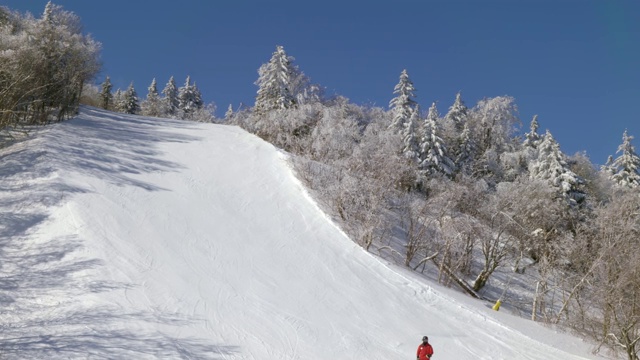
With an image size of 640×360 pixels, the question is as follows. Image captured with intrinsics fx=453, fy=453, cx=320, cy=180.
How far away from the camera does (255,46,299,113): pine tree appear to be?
40403mm

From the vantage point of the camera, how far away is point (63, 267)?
41.4ft

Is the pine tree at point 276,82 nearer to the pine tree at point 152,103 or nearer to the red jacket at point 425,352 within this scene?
the pine tree at point 152,103

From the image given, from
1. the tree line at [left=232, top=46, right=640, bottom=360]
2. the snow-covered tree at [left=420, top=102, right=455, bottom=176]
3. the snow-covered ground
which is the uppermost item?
the snow-covered tree at [left=420, top=102, right=455, bottom=176]

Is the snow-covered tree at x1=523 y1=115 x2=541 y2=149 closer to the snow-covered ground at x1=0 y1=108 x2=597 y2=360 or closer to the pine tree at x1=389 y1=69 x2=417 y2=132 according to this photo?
the pine tree at x1=389 y1=69 x2=417 y2=132

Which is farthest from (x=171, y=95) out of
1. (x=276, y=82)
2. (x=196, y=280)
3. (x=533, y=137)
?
(x=196, y=280)

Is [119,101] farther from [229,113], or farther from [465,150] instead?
[465,150]

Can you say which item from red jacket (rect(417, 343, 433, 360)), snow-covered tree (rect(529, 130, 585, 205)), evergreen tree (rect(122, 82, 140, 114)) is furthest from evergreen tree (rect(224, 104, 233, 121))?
red jacket (rect(417, 343, 433, 360))

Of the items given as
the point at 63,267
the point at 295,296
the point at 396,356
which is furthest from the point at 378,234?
the point at 63,267

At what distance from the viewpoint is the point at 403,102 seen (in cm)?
4228

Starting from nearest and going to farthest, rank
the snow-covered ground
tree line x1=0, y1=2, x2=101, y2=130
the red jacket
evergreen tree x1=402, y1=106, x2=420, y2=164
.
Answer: the red jacket
the snow-covered ground
tree line x1=0, y1=2, x2=101, y2=130
evergreen tree x1=402, y1=106, x2=420, y2=164

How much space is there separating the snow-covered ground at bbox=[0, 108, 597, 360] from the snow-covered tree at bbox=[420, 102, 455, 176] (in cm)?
1545

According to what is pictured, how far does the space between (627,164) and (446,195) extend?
27338 millimetres

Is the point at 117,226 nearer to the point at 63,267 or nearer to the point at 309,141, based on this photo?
the point at 63,267

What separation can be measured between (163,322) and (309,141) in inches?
709
